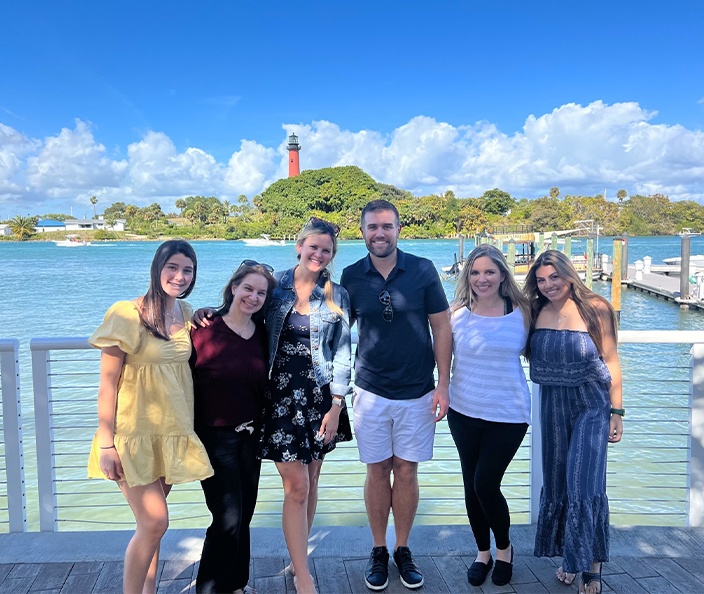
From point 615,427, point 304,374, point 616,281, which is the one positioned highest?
point 304,374

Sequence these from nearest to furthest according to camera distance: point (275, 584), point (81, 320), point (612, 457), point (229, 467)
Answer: point (229, 467) → point (275, 584) → point (612, 457) → point (81, 320)

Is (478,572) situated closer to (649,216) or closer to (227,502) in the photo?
(227,502)

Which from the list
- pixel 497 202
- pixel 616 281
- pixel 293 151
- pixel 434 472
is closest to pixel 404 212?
pixel 497 202

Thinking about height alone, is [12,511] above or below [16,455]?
below

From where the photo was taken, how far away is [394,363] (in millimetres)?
2387

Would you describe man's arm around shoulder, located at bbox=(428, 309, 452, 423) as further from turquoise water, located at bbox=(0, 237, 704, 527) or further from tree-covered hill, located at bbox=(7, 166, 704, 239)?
tree-covered hill, located at bbox=(7, 166, 704, 239)

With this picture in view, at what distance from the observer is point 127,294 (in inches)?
1125

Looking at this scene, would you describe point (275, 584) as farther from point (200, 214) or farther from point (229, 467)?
point (200, 214)

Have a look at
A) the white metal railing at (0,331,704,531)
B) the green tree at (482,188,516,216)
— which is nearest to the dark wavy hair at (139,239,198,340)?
the white metal railing at (0,331,704,531)

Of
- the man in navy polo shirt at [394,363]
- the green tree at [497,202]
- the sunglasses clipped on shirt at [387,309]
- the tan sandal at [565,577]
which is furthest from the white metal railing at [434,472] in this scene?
the green tree at [497,202]

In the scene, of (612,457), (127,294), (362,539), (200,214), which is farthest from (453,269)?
(200,214)

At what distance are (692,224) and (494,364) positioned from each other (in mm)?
103299

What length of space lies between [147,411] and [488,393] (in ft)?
4.29

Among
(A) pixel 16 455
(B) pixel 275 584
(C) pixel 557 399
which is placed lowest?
(B) pixel 275 584
